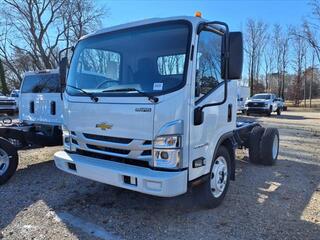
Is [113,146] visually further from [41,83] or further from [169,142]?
[41,83]

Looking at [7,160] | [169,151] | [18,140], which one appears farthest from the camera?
[18,140]

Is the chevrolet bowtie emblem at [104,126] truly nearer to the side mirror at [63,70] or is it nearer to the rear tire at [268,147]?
the side mirror at [63,70]

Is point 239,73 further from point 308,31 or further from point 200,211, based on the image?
point 308,31

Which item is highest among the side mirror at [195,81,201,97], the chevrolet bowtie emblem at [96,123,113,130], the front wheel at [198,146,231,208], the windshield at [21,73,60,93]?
the windshield at [21,73,60,93]

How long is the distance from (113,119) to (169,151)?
85 centimetres

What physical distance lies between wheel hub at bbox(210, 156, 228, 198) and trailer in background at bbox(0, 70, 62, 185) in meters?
3.91

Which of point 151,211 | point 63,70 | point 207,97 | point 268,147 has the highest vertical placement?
point 63,70

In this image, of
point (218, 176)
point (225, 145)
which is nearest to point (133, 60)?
point (225, 145)

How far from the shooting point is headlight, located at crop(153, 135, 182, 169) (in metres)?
3.79

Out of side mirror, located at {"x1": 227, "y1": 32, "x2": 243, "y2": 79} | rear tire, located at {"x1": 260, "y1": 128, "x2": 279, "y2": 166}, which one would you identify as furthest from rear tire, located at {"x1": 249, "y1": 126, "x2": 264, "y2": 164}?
side mirror, located at {"x1": 227, "y1": 32, "x2": 243, "y2": 79}

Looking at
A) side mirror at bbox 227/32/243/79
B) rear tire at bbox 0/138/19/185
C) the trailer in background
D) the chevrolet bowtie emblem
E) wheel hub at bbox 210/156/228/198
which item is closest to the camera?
side mirror at bbox 227/32/243/79

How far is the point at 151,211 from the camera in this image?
4.70 m

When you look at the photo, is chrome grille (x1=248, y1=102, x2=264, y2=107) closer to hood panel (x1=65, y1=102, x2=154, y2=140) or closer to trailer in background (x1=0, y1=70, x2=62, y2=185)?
trailer in background (x1=0, y1=70, x2=62, y2=185)

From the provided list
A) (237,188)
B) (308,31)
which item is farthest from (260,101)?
(237,188)
